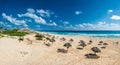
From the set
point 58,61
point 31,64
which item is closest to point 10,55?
point 31,64

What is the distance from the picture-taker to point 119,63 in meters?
15.0

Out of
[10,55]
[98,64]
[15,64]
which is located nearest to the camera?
[15,64]

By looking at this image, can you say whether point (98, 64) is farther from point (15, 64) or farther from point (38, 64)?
point (15, 64)

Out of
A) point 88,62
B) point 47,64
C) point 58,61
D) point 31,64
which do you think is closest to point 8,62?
point 31,64

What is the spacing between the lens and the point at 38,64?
46.0ft

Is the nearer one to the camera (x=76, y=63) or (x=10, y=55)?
(x=76, y=63)

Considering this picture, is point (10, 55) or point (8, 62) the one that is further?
point (10, 55)

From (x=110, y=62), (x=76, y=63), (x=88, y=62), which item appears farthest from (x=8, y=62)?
(x=110, y=62)

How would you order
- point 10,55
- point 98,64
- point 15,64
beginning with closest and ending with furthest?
1. point 15,64
2. point 98,64
3. point 10,55

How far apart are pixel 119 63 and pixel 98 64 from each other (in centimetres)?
200

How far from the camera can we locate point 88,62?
1510 centimetres

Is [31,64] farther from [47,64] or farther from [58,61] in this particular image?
[58,61]

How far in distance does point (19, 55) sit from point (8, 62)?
2.55 metres

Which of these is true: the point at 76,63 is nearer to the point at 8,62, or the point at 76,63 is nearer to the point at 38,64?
the point at 38,64
